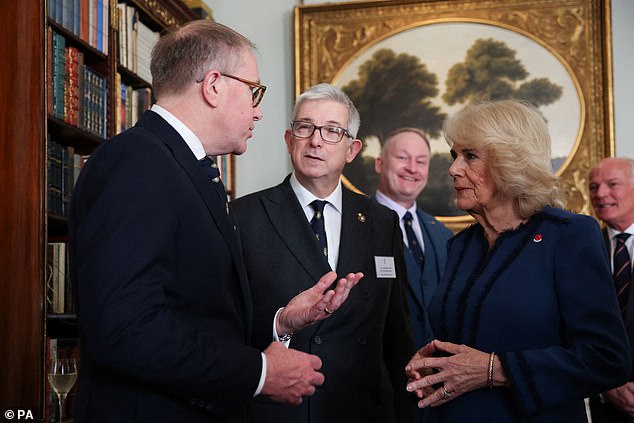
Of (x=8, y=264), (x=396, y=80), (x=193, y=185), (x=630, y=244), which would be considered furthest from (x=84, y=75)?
(x=630, y=244)

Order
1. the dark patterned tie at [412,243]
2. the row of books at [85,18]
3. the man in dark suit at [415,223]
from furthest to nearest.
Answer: the dark patterned tie at [412,243], the man in dark suit at [415,223], the row of books at [85,18]

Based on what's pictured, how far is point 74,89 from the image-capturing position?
3645 millimetres

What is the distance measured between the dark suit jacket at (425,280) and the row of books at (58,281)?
1.67m

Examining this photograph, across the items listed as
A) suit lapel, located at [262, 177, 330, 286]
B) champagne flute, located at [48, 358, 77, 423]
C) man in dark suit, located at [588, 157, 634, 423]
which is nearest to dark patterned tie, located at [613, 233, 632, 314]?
man in dark suit, located at [588, 157, 634, 423]

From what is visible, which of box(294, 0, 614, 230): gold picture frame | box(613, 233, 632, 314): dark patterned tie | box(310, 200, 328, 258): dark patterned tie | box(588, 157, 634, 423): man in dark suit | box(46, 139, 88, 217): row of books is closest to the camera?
box(310, 200, 328, 258): dark patterned tie

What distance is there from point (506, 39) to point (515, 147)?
319cm

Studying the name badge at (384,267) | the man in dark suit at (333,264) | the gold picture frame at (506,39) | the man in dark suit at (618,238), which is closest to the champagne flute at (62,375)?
the man in dark suit at (333,264)

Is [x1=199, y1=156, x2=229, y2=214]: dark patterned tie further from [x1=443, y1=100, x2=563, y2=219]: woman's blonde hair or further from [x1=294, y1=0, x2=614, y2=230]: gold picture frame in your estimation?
[x1=294, y1=0, x2=614, y2=230]: gold picture frame

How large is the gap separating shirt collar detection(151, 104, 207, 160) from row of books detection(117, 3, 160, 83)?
7.71 feet

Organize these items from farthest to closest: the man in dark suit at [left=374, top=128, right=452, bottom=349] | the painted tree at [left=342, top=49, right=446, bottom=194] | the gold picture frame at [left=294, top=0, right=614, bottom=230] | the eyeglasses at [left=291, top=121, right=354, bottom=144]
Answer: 1. the painted tree at [left=342, top=49, right=446, bottom=194]
2. the gold picture frame at [left=294, top=0, right=614, bottom=230]
3. the man in dark suit at [left=374, top=128, right=452, bottom=349]
4. the eyeglasses at [left=291, top=121, right=354, bottom=144]

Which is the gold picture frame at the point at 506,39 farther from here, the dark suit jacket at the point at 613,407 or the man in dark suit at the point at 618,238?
the dark suit jacket at the point at 613,407

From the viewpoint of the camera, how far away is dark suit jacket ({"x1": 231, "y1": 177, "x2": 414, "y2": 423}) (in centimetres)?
284

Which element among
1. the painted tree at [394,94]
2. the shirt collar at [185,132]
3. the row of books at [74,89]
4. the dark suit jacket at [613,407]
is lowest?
the dark suit jacket at [613,407]

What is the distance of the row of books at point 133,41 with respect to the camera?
4.24 m
